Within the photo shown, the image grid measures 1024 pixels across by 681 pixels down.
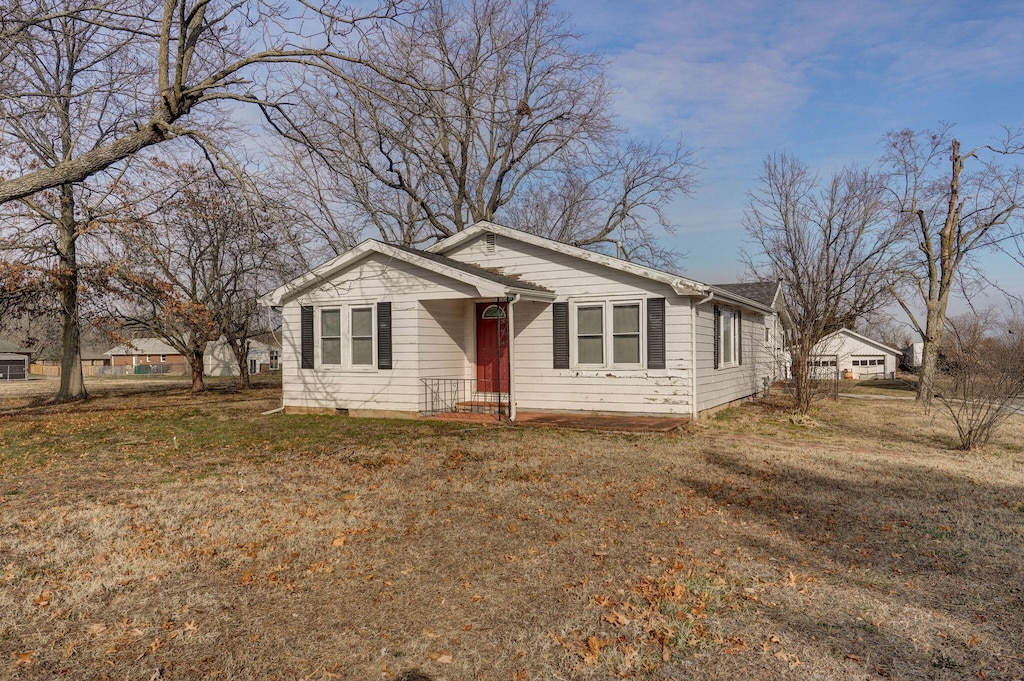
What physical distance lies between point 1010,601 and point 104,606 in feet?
18.7

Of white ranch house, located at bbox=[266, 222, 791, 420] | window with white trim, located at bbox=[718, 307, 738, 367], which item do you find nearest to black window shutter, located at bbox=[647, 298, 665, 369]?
white ranch house, located at bbox=[266, 222, 791, 420]

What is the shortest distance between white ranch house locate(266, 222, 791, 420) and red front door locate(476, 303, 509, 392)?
0.03 metres

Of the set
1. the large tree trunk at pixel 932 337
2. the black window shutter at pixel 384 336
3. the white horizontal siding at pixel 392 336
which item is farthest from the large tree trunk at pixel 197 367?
the large tree trunk at pixel 932 337

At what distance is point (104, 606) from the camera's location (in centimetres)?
399

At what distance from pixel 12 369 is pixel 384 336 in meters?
55.9

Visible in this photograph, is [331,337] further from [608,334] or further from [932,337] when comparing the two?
[932,337]

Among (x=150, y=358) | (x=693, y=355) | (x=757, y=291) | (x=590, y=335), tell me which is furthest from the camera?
(x=150, y=358)

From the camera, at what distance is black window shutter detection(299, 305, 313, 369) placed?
14.5 meters

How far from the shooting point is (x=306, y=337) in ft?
48.0

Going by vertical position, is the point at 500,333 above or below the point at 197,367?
above

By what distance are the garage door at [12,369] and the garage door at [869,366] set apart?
205 ft

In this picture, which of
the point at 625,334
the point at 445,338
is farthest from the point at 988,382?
the point at 445,338

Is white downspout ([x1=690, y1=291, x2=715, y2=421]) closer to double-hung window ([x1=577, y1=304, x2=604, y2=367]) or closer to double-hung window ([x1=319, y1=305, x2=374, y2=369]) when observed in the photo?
double-hung window ([x1=577, y1=304, x2=604, y2=367])

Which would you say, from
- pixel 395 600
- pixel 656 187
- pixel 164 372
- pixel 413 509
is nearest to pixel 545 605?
pixel 395 600
